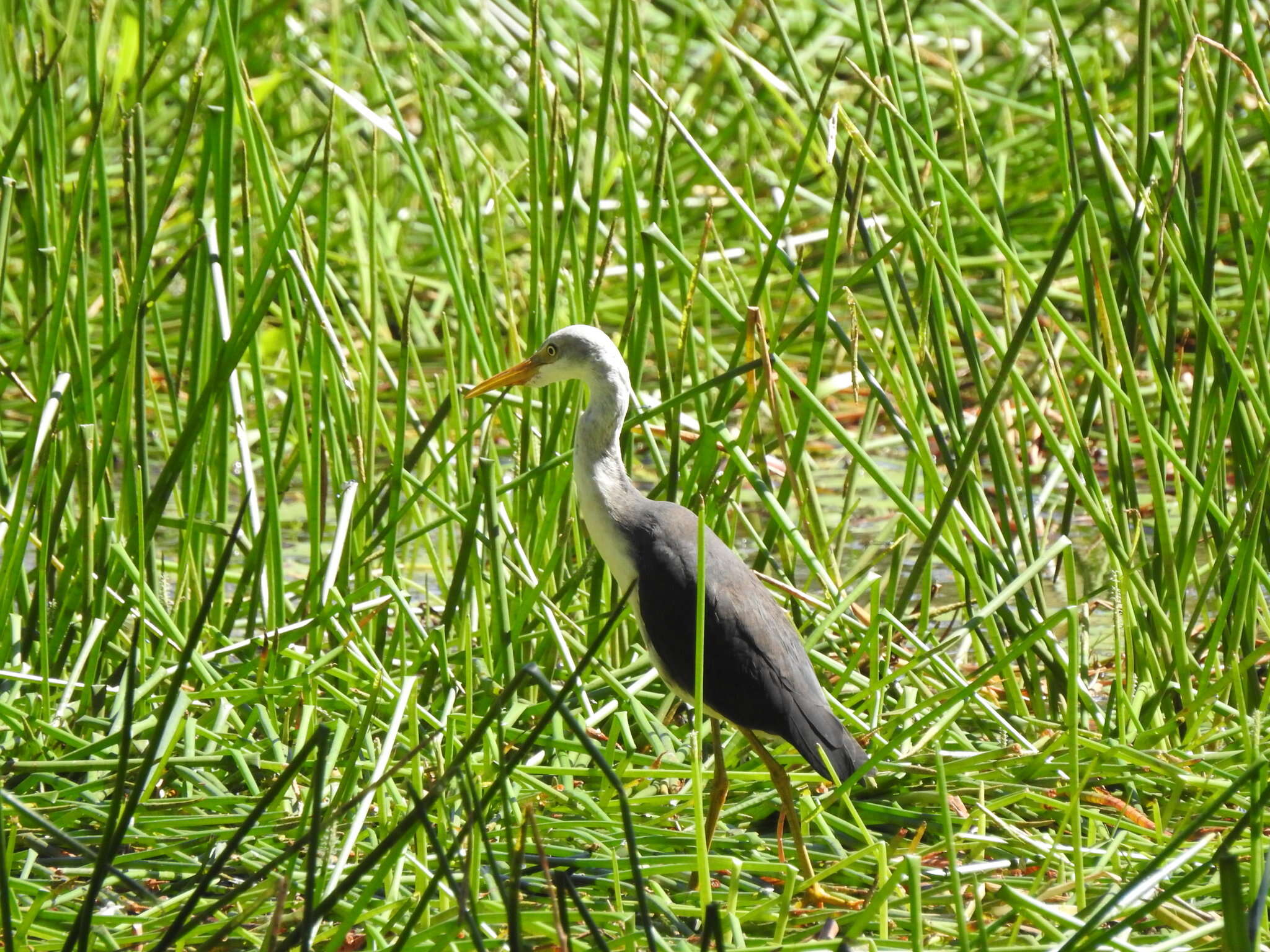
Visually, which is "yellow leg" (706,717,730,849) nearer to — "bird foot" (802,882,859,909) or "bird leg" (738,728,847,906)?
"bird leg" (738,728,847,906)

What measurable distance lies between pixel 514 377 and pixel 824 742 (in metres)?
0.81

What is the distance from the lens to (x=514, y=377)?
8.29 feet

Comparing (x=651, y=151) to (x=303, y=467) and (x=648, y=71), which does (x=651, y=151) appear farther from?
(x=303, y=467)

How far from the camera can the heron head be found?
8.07ft

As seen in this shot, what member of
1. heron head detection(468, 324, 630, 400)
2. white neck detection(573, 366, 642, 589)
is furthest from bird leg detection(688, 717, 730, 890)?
heron head detection(468, 324, 630, 400)

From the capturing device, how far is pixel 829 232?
2.32 metres

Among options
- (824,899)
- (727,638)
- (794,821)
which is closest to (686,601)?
(727,638)

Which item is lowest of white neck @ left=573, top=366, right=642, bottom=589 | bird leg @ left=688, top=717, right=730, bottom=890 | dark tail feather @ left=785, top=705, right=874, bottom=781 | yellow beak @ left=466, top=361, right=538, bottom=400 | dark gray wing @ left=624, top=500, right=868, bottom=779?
bird leg @ left=688, top=717, right=730, bottom=890

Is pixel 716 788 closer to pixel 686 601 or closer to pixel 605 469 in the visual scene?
pixel 686 601

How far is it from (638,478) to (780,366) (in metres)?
1.78

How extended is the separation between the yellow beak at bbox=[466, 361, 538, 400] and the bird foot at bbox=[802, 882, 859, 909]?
965 millimetres

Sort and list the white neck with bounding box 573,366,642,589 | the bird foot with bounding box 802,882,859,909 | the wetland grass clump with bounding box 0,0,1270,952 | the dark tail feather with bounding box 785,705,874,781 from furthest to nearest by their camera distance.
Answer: the white neck with bounding box 573,366,642,589 → the dark tail feather with bounding box 785,705,874,781 → the bird foot with bounding box 802,882,859,909 → the wetland grass clump with bounding box 0,0,1270,952

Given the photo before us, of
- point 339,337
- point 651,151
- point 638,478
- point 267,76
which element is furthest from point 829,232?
point 267,76

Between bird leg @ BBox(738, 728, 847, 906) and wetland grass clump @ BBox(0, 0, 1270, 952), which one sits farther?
bird leg @ BBox(738, 728, 847, 906)
